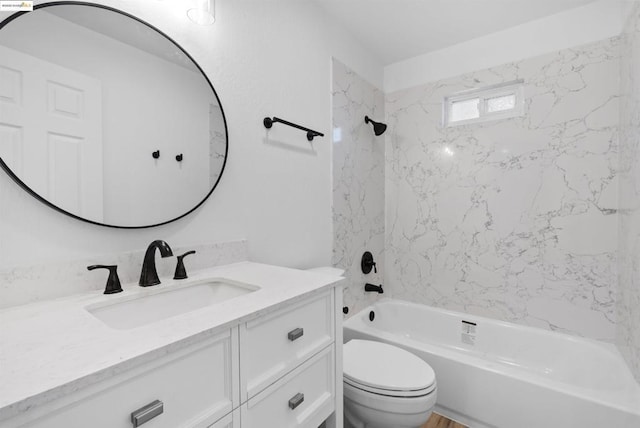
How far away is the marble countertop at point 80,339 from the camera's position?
18.3 inches

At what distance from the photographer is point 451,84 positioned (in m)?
2.41

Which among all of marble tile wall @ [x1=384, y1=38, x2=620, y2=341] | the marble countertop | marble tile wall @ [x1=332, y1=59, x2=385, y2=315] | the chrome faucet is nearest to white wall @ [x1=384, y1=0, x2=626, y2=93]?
marble tile wall @ [x1=384, y1=38, x2=620, y2=341]

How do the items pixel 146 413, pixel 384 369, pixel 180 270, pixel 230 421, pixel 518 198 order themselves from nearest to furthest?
pixel 146 413 < pixel 230 421 < pixel 180 270 < pixel 384 369 < pixel 518 198

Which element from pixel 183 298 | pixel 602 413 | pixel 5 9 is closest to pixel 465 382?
pixel 602 413

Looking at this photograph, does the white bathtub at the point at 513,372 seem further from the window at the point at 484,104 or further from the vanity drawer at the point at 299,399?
the window at the point at 484,104

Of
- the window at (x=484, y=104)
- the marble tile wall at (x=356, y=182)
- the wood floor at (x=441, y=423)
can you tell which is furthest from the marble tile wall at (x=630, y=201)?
the marble tile wall at (x=356, y=182)

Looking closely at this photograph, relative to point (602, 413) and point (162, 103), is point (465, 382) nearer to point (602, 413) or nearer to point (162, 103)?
point (602, 413)

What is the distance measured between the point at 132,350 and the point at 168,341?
64 mm

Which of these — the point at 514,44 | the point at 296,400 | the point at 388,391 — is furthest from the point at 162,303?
the point at 514,44

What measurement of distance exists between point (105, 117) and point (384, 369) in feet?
5.24

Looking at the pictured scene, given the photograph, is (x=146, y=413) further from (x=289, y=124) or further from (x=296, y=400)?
(x=289, y=124)

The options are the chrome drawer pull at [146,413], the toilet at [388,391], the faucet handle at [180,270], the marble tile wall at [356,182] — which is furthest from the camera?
the marble tile wall at [356,182]

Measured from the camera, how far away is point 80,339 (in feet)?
2.03

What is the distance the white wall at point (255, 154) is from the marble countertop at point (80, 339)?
19cm
